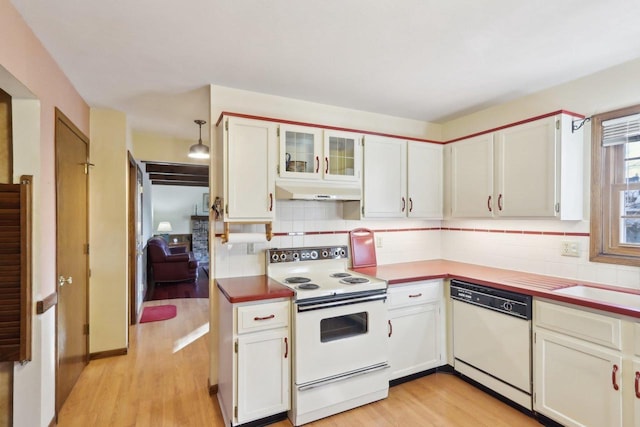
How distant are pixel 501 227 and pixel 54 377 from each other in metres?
3.72

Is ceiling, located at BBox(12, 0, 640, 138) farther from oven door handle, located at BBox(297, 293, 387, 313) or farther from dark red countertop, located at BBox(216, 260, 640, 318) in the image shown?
oven door handle, located at BBox(297, 293, 387, 313)

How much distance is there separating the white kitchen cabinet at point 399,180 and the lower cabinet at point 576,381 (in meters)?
1.41

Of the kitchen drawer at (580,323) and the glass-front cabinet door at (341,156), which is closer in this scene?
the kitchen drawer at (580,323)

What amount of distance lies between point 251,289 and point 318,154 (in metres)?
1.19

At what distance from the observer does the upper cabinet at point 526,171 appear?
2311 mm

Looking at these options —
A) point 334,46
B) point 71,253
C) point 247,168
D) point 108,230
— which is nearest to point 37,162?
point 71,253

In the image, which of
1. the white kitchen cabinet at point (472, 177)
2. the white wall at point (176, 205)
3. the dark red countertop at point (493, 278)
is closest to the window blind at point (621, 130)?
the white kitchen cabinet at point (472, 177)

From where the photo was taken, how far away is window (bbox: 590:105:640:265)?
7.16ft

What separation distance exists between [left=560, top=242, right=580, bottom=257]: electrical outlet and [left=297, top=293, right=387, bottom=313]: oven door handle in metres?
1.47

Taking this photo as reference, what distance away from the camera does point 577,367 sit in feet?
6.28

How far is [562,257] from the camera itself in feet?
8.31

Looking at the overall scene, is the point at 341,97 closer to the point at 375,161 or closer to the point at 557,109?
the point at 375,161

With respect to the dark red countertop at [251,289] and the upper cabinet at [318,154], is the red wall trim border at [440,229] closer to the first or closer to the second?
the dark red countertop at [251,289]

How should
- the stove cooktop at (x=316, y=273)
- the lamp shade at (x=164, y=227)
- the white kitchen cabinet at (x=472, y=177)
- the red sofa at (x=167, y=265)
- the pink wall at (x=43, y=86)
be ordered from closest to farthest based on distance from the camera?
the pink wall at (x=43, y=86) < the stove cooktop at (x=316, y=273) < the white kitchen cabinet at (x=472, y=177) < the red sofa at (x=167, y=265) < the lamp shade at (x=164, y=227)
